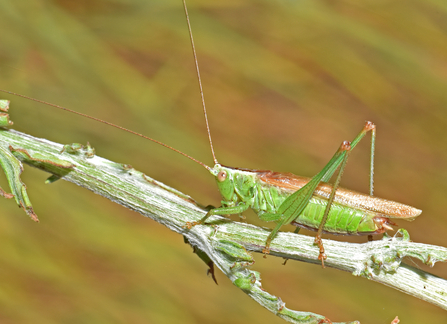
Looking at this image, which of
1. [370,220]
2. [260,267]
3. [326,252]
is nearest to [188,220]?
[326,252]

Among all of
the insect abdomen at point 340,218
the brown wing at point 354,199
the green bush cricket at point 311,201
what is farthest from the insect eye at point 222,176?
the insect abdomen at point 340,218

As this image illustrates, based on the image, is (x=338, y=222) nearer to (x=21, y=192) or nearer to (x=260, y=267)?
(x=260, y=267)

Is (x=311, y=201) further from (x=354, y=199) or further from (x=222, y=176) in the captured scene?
(x=222, y=176)

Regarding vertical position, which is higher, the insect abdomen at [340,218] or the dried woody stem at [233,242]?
the insect abdomen at [340,218]

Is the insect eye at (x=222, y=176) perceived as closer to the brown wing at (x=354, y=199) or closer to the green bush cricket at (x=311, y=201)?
the green bush cricket at (x=311, y=201)

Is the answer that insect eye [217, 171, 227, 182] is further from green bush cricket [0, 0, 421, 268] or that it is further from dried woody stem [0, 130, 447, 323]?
dried woody stem [0, 130, 447, 323]

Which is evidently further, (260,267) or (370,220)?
(260,267)

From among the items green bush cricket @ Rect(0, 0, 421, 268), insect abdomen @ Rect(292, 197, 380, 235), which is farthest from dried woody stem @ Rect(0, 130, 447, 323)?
insect abdomen @ Rect(292, 197, 380, 235)

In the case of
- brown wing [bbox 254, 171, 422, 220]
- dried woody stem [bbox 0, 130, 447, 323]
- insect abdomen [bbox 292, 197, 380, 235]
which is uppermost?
brown wing [bbox 254, 171, 422, 220]
